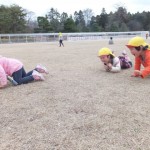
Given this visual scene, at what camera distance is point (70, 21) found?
44.0 meters

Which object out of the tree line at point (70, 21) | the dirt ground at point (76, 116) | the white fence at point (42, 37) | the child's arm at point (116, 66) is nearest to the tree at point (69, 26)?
the tree line at point (70, 21)

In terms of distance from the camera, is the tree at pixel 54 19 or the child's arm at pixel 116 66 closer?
the child's arm at pixel 116 66

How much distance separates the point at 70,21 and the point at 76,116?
1652 inches

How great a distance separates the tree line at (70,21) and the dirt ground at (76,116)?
34.0 meters

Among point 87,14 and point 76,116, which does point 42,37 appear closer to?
point 76,116

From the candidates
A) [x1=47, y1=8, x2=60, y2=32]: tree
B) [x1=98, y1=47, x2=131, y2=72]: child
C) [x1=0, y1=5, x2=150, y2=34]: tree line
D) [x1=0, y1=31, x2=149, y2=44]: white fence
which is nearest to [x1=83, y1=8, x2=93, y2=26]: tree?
[x1=0, y1=5, x2=150, y2=34]: tree line

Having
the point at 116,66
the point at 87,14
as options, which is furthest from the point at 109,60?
the point at 87,14

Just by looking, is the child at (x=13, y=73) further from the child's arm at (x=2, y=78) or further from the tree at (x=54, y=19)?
the tree at (x=54, y=19)

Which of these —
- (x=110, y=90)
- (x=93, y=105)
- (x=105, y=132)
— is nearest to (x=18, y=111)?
(x=93, y=105)

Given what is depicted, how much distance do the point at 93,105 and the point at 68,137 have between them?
944mm

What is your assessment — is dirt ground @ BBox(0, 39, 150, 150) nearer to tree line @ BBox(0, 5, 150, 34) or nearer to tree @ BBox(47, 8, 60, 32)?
tree line @ BBox(0, 5, 150, 34)

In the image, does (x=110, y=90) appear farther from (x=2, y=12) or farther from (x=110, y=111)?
(x=2, y=12)

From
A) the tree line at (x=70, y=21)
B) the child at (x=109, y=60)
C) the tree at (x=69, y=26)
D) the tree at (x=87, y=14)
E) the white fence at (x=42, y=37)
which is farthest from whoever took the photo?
the tree at (x=87, y=14)

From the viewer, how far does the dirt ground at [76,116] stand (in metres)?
2.35
